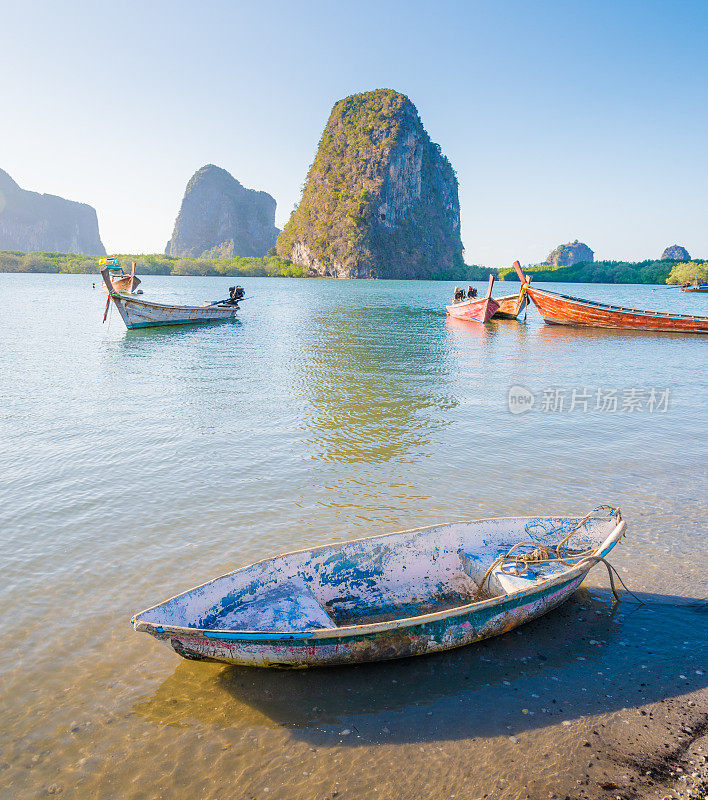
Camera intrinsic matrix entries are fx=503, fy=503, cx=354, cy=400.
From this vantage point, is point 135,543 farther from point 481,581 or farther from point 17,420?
point 17,420

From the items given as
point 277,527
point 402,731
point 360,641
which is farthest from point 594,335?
point 402,731

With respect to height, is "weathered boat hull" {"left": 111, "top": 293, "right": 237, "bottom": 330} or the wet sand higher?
"weathered boat hull" {"left": 111, "top": 293, "right": 237, "bottom": 330}

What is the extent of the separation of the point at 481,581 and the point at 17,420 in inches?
407

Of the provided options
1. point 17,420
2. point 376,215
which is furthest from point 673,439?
point 376,215

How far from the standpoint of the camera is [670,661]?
14.6ft

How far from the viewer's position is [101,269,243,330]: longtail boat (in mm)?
25875

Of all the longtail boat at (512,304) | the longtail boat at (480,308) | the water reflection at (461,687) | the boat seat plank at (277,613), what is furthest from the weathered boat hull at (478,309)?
the boat seat plank at (277,613)

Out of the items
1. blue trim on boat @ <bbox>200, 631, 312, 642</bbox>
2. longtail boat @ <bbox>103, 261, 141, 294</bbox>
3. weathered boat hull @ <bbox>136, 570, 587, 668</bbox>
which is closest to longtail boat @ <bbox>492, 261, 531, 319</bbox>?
longtail boat @ <bbox>103, 261, 141, 294</bbox>

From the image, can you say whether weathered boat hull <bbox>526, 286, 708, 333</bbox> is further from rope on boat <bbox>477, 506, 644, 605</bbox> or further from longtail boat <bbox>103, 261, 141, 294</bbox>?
rope on boat <bbox>477, 506, 644, 605</bbox>

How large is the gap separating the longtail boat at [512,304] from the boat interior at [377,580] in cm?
3115

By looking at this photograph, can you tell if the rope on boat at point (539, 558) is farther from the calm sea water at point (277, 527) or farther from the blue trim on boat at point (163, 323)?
the blue trim on boat at point (163, 323)

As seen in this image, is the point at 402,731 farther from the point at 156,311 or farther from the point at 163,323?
the point at 163,323

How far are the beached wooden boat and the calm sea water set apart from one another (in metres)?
0.40

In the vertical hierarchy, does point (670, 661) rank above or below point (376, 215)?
below
